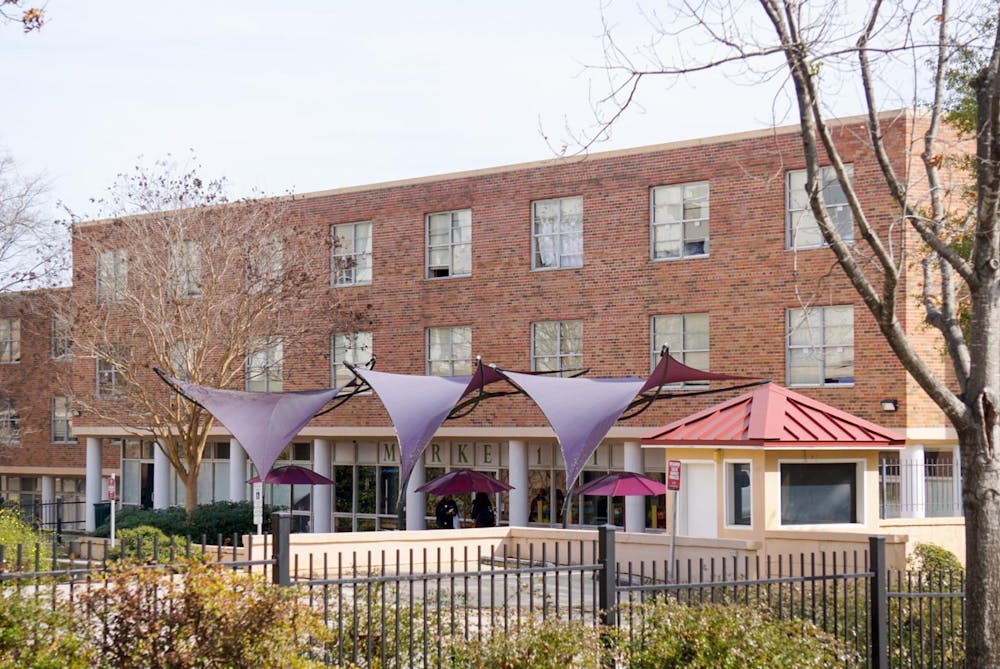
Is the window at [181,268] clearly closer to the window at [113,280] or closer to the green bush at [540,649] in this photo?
the window at [113,280]

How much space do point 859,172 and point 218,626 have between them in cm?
2603

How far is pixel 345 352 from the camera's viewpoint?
43469 mm

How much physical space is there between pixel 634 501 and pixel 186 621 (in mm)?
28845

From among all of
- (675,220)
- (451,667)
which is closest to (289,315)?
(675,220)

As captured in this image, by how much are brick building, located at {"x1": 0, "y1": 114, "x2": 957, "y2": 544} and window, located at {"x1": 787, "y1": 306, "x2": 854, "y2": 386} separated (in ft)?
0.17

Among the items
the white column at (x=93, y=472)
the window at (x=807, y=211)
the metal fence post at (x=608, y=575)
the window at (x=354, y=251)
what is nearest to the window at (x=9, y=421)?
the white column at (x=93, y=472)

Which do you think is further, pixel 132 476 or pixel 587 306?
pixel 132 476

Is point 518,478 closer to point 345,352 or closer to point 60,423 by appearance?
point 345,352

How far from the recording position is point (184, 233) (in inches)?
1459

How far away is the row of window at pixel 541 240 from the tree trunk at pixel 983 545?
20781mm

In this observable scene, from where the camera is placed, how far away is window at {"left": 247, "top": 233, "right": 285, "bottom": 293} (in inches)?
1469

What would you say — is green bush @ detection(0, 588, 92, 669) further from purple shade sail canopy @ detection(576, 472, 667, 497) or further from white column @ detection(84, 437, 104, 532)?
white column @ detection(84, 437, 104, 532)

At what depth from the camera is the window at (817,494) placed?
25.3 metres

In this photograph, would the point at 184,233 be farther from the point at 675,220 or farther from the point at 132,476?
the point at 132,476
